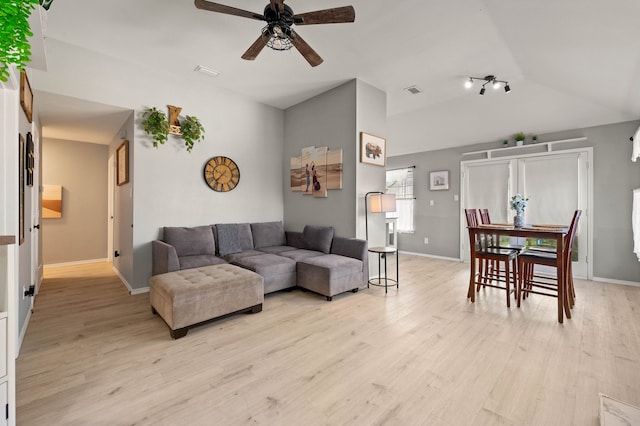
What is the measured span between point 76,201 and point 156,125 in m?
3.26

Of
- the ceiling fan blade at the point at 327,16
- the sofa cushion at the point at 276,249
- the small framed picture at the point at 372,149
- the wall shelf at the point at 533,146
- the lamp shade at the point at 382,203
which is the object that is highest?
the ceiling fan blade at the point at 327,16

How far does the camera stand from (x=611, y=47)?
261cm

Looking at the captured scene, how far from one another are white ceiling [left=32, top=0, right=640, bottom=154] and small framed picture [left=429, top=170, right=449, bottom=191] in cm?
162

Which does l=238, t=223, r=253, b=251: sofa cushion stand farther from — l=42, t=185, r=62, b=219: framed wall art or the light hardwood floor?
l=42, t=185, r=62, b=219: framed wall art

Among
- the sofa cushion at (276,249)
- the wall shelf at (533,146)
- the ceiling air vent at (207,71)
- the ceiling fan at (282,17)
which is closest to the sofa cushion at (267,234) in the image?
the sofa cushion at (276,249)

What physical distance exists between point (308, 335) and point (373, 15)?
9.91 feet

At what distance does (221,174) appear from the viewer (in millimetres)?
4434

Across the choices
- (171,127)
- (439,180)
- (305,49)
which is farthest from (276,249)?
(439,180)

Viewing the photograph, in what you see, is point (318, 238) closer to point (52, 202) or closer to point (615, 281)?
point (615, 281)

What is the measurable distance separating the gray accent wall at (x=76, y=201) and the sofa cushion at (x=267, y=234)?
11.6 feet

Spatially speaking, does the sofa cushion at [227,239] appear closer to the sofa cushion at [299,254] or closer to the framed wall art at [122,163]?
the sofa cushion at [299,254]

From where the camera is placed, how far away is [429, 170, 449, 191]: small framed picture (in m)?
6.03

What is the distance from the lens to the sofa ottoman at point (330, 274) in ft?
11.1

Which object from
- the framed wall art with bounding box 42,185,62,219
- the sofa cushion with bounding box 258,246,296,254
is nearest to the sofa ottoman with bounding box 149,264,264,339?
the sofa cushion with bounding box 258,246,296,254
